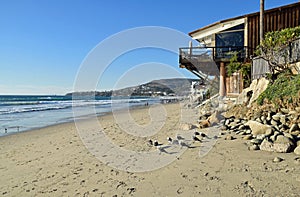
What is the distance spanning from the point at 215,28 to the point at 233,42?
1803 millimetres

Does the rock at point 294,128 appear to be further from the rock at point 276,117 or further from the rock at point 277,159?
the rock at point 277,159

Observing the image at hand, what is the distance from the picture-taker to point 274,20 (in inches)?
588

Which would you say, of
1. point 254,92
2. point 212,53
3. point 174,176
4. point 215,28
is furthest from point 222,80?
point 174,176

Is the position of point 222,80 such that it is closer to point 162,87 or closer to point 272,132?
point 272,132

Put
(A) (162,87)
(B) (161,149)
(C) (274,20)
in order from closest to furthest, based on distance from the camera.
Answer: (B) (161,149) → (C) (274,20) → (A) (162,87)

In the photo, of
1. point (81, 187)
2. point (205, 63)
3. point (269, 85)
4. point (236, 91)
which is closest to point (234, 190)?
point (81, 187)

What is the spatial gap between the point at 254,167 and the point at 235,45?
1332 centimetres

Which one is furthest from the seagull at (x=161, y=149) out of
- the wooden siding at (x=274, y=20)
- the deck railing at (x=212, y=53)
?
the wooden siding at (x=274, y=20)

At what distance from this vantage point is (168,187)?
372 cm

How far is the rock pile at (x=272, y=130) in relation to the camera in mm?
4676

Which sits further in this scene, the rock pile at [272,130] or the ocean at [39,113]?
the ocean at [39,113]

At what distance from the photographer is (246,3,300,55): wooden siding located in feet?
47.9

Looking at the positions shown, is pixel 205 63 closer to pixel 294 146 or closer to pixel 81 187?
pixel 294 146

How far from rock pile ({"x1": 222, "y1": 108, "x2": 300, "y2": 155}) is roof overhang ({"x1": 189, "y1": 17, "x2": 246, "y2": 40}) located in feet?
33.9
